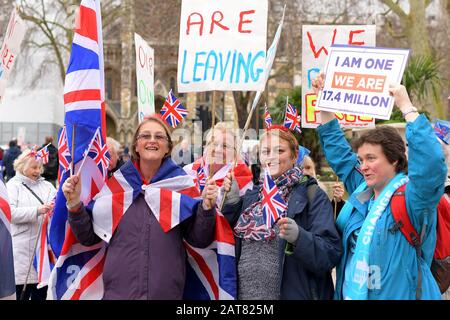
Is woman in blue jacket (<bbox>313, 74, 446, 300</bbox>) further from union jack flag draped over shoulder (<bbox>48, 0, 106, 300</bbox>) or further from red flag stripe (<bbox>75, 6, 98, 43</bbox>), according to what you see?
red flag stripe (<bbox>75, 6, 98, 43</bbox>)

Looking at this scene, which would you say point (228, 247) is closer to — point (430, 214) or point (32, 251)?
point (430, 214)

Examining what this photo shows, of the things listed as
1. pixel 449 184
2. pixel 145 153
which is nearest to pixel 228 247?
pixel 145 153

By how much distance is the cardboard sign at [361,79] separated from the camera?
399 centimetres

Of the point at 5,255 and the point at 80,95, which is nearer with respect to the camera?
the point at 5,255

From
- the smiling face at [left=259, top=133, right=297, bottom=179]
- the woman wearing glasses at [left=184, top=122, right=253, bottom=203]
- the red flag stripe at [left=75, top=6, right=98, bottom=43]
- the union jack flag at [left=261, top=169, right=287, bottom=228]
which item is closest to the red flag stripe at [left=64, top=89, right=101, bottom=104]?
the red flag stripe at [left=75, top=6, right=98, bottom=43]

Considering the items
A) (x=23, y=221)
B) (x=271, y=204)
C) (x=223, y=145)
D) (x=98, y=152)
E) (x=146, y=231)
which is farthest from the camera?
(x=23, y=221)

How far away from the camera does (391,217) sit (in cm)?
343

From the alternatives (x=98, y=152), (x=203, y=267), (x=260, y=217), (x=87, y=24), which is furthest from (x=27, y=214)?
(x=260, y=217)

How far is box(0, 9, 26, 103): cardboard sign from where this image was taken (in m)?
4.91

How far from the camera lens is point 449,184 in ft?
16.5

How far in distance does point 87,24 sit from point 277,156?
1.74 meters

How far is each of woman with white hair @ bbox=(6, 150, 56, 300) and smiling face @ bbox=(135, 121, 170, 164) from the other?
222 cm

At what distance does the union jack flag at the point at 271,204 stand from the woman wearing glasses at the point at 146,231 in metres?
0.31

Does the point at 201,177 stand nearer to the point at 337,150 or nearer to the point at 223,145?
the point at 223,145
